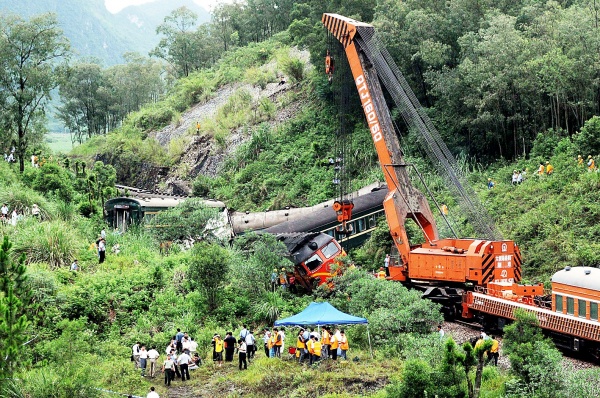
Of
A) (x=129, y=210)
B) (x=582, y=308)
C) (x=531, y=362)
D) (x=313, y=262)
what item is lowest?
(x=531, y=362)

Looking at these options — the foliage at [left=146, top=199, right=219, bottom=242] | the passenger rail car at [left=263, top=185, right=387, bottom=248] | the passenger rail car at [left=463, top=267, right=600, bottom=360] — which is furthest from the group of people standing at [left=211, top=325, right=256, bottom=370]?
the passenger rail car at [left=263, top=185, right=387, bottom=248]

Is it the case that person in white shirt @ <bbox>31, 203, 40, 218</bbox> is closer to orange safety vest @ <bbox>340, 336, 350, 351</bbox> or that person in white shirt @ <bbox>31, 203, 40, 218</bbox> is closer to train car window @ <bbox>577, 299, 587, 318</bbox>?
orange safety vest @ <bbox>340, 336, 350, 351</bbox>

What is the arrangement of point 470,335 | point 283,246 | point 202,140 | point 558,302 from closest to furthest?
point 558,302 → point 470,335 → point 283,246 → point 202,140

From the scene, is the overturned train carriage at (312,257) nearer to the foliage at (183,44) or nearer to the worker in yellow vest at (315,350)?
the worker in yellow vest at (315,350)

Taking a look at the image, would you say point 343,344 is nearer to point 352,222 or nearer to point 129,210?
point 352,222

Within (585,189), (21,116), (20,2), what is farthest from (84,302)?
(20,2)

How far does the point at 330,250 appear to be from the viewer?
2808cm

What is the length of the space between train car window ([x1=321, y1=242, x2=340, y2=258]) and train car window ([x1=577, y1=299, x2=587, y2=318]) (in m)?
10.5

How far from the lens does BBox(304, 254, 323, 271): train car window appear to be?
27750 millimetres

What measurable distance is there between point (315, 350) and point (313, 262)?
8.65m

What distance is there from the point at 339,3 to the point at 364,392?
34.8 m

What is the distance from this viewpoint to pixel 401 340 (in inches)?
786

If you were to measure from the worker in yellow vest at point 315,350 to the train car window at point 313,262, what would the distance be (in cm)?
824

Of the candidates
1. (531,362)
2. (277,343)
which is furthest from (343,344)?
(531,362)
